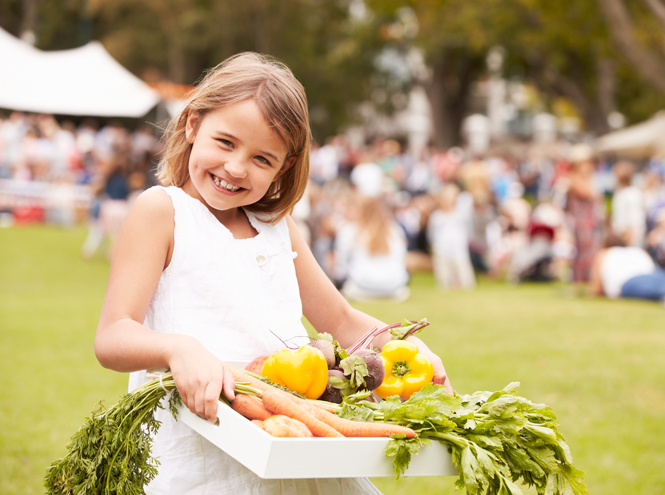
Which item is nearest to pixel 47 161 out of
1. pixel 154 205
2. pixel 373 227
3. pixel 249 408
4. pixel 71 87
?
pixel 71 87

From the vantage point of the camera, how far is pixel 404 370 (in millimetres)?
2092

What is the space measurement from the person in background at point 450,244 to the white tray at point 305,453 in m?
10.9

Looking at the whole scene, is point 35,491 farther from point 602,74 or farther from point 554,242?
point 602,74

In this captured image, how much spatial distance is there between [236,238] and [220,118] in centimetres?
39

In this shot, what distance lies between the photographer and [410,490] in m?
4.22

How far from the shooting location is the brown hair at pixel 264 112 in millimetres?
2082

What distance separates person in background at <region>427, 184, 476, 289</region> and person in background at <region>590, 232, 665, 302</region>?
211 centimetres

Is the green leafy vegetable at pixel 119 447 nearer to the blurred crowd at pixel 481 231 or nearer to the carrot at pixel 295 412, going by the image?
the carrot at pixel 295 412

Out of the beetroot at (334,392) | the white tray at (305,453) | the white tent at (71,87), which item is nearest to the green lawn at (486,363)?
the beetroot at (334,392)

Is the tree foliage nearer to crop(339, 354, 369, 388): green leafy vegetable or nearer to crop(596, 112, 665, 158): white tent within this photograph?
crop(596, 112, 665, 158): white tent

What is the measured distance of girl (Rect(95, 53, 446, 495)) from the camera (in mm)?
1889

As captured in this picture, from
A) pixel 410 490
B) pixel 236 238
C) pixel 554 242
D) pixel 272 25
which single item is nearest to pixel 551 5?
pixel 554 242

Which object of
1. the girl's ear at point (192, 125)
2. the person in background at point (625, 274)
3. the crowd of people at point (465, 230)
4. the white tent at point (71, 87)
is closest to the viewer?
the girl's ear at point (192, 125)

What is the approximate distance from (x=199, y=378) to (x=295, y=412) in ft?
0.79
